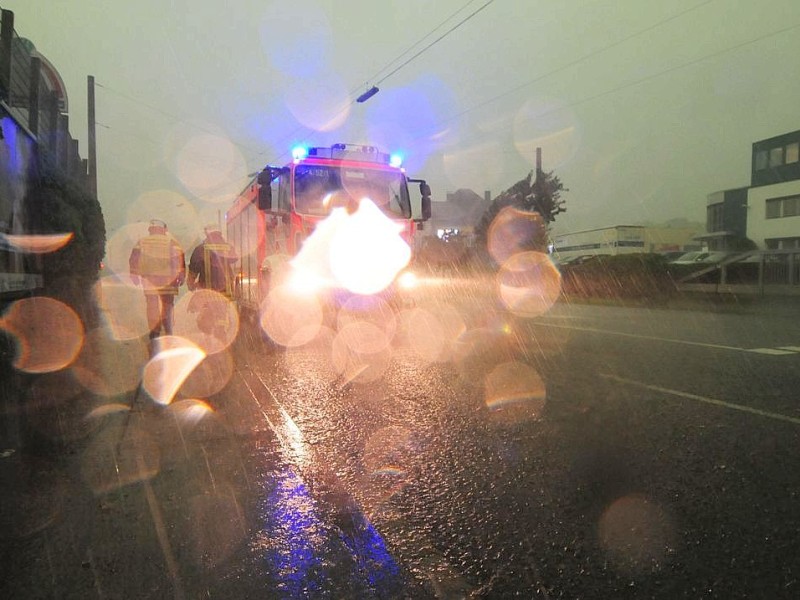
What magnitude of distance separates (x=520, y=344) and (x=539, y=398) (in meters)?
3.77

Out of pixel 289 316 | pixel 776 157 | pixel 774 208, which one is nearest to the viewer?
pixel 289 316

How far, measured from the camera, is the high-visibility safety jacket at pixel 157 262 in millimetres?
9961

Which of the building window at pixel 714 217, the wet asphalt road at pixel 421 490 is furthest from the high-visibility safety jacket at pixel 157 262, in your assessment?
the building window at pixel 714 217

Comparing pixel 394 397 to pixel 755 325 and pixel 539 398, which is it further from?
pixel 755 325

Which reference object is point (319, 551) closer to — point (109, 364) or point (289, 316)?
point (109, 364)

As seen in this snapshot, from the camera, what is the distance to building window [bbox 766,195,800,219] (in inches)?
1633

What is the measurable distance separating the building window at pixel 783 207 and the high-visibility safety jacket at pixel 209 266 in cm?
4284

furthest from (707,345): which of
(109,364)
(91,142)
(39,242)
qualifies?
(91,142)

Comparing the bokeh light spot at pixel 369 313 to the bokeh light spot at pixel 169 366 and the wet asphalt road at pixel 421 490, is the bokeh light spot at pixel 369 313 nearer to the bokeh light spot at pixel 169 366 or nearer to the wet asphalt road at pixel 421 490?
the bokeh light spot at pixel 169 366

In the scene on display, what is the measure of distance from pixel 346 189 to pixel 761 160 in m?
45.8

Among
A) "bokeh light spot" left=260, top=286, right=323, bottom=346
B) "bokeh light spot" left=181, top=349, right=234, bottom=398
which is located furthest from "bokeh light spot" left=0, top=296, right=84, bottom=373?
"bokeh light spot" left=260, top=286, right=323, bottom=346

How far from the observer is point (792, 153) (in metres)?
43.4

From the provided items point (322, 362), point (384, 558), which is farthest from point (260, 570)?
point (322, 362)

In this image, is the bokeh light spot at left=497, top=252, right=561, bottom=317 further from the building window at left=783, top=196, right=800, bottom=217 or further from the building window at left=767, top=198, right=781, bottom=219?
the building window at left=767, top=198, right=781, bottom=219
